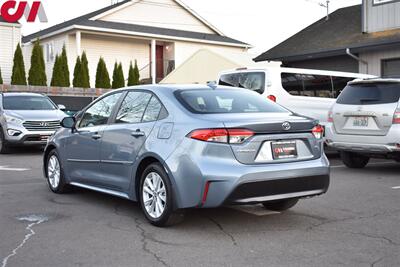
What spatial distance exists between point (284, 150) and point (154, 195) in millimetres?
1456

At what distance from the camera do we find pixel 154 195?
5.82 metres

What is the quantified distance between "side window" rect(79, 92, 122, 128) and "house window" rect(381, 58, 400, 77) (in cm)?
1253

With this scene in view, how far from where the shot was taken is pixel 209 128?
5383 mm

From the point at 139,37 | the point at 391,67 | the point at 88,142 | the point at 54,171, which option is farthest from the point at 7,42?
the point at 88,142

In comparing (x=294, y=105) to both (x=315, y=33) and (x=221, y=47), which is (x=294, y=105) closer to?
(x=315, y=33)

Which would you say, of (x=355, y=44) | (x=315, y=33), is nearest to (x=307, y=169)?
(x=355, y=44)

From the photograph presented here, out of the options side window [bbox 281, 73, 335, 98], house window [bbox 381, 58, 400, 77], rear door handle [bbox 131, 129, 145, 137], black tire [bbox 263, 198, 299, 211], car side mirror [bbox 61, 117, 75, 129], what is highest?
house window [bbox 381, 58, 400, 77]

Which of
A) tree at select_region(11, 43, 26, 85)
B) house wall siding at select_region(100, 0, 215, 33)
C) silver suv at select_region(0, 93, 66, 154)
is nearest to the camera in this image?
silver suv at select_region(0, 93, 66, 154)

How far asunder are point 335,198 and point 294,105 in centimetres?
489

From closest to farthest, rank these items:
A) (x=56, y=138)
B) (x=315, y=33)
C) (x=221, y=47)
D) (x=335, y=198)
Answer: (x=335, y=198)
(x=56, y=138)
(x=315, y=33)
(x=221, y=47)

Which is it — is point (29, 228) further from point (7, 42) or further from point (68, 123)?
point (7, 42)

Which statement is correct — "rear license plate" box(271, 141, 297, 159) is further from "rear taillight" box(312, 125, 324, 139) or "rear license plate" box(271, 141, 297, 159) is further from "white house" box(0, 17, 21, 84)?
"white house" box(0, 17, 21, 84)

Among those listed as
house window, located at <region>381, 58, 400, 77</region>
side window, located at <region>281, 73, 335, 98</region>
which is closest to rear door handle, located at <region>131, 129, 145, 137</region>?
side window, located at <region>281, 73, 335, 98</region>
